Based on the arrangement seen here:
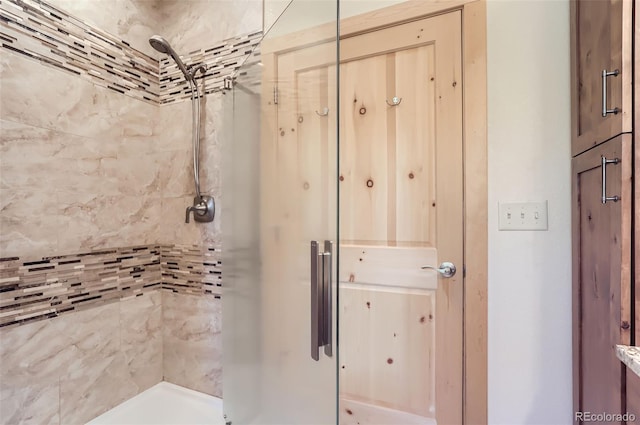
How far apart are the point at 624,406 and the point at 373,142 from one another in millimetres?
1174

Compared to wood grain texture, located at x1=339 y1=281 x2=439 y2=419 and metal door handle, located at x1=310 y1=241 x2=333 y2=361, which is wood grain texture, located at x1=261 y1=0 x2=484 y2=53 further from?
wood grain texture, located at x1=339 y1=281 x2=439 y2=419

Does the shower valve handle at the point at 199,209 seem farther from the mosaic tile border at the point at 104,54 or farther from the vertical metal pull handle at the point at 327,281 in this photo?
the vertical metal pull handle at the point at 327,281

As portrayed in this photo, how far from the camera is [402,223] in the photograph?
140 cm

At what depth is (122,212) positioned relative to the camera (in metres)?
1.49

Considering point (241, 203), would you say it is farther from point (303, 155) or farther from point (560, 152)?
point (560, 152)

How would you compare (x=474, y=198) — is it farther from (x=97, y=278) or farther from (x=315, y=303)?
(x=97, y=278)

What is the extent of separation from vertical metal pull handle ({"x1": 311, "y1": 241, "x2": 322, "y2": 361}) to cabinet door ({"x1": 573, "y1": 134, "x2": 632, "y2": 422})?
31.4 inches

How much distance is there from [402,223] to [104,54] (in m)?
1.55

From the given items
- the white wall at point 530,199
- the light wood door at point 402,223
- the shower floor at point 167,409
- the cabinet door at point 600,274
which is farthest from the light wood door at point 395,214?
the shower floor at point 167,409

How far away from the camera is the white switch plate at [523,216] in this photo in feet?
3.85

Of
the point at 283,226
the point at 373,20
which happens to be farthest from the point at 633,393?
the point at 373,20

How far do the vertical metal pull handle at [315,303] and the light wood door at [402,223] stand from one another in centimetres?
58

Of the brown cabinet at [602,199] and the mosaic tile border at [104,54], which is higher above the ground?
the mosaic tile border at [104,54]

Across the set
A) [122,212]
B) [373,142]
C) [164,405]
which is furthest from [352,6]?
[164,405]
